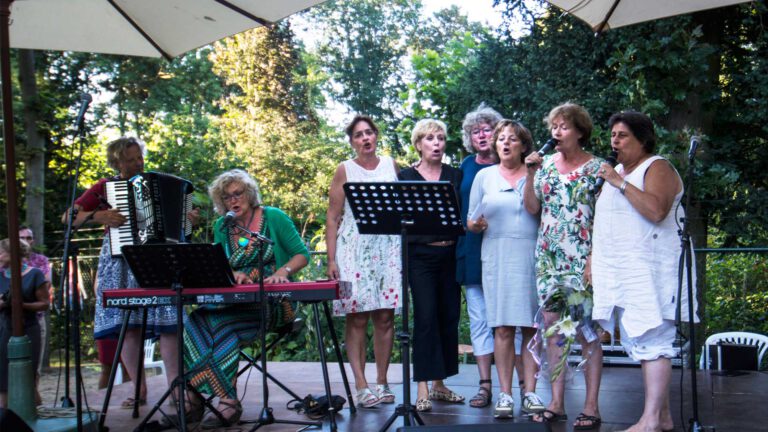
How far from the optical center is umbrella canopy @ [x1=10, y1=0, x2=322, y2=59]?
4383 mm

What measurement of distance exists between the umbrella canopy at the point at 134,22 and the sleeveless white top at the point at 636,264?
6.62ft

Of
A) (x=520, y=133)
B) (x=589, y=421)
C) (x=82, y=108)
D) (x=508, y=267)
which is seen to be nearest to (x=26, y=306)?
(x=82, y=108)

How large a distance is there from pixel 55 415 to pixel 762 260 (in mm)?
7273

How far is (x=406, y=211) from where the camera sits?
381cm

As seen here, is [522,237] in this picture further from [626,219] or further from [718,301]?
[718,301]

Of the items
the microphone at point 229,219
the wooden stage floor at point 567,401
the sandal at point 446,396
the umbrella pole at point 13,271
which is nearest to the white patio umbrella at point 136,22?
the umbrella pole at point 13,271

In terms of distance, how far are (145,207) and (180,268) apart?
77 centimetres

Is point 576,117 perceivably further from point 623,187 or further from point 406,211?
point 406,211

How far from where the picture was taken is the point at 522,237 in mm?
4586

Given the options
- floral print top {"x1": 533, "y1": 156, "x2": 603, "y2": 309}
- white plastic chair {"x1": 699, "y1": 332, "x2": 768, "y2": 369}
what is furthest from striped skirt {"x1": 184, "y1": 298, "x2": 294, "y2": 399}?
white plastic chair {"x1": 699, "y1": 332, "x2": 768, "y2": 369}

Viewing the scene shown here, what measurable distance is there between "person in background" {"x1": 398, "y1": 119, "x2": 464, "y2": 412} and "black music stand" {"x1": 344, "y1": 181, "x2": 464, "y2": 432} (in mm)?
837

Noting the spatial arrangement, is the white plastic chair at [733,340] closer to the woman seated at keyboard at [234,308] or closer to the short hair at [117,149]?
the woman seated at keyboard at [234,308]

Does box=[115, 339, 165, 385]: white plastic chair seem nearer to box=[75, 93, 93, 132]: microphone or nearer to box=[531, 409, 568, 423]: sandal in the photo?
box=[75, 93, 93, 132]: microphone

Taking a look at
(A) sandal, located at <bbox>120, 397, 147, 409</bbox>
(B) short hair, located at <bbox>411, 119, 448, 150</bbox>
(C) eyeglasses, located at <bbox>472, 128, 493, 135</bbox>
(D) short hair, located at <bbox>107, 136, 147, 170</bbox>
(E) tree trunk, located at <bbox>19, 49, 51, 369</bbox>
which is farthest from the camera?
(E) tree trunk, located at <bbox>19, 49, 51, 369</bbox>
